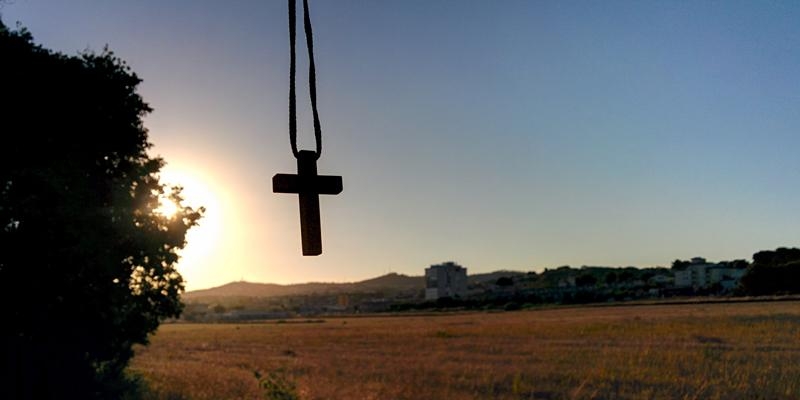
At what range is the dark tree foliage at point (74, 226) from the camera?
1591 centimetres

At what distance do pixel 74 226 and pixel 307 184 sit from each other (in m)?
13.8

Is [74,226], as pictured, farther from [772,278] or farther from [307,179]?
[772,278]

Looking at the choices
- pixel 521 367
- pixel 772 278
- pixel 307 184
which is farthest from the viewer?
pixel 772 278

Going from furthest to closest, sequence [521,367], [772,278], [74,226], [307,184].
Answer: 1. [772,278]
2. [521,367]
3. [74,226]
4. [307,184]

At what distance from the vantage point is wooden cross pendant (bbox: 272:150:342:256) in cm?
372

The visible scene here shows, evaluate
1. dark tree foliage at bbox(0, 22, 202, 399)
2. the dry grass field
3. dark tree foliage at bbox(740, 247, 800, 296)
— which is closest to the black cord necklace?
dark tree foliage at bbox(0, 22, 202, 399)

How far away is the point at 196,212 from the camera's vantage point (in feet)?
61.9

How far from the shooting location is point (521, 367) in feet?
93.3

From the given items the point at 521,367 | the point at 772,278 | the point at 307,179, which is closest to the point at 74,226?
the point at 307,179

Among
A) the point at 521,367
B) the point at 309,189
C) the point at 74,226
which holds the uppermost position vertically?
the point at 74,226

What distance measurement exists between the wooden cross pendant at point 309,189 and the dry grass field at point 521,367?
1621cm

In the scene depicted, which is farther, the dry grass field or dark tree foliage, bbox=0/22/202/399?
the dry grass field

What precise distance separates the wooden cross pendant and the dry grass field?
Result: 638 inches

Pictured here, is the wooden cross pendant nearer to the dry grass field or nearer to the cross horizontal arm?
the cross horizontal arm
